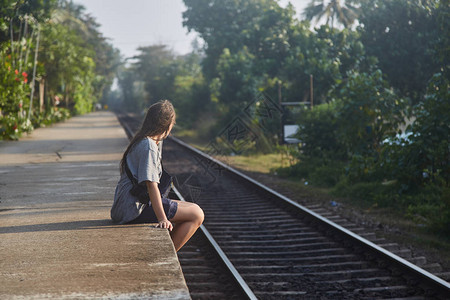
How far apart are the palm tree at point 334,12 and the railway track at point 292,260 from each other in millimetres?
40632

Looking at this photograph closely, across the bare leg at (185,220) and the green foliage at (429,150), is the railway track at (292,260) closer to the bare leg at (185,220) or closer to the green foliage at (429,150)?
the bare leg at (185,220)

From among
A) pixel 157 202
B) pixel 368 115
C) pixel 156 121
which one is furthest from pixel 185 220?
pixel 368 115

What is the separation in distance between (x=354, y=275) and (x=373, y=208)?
13.8 feet

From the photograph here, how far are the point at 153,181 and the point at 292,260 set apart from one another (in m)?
2.43

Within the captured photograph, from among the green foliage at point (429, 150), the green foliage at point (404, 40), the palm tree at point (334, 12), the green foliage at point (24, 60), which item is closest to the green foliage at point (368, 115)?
the green foliage at point (429, 150)

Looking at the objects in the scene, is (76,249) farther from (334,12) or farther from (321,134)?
(334,12)

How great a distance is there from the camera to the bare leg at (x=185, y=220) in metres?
5.21

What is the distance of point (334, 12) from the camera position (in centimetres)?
4844

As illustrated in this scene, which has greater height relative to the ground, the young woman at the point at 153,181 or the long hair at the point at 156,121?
the long hair at the point at 156,121

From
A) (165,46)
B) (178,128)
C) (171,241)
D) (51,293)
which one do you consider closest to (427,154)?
Answer: (171,241)

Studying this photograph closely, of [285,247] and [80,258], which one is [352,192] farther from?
[80,258]

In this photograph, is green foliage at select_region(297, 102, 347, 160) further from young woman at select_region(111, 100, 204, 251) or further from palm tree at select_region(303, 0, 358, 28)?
palm tree at select_region(303, 0, 358, 28)

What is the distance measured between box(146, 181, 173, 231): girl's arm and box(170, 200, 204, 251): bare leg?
0.22m

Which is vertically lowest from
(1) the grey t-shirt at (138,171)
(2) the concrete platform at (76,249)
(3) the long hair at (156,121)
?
(2) the concrete platform at (76,249)
